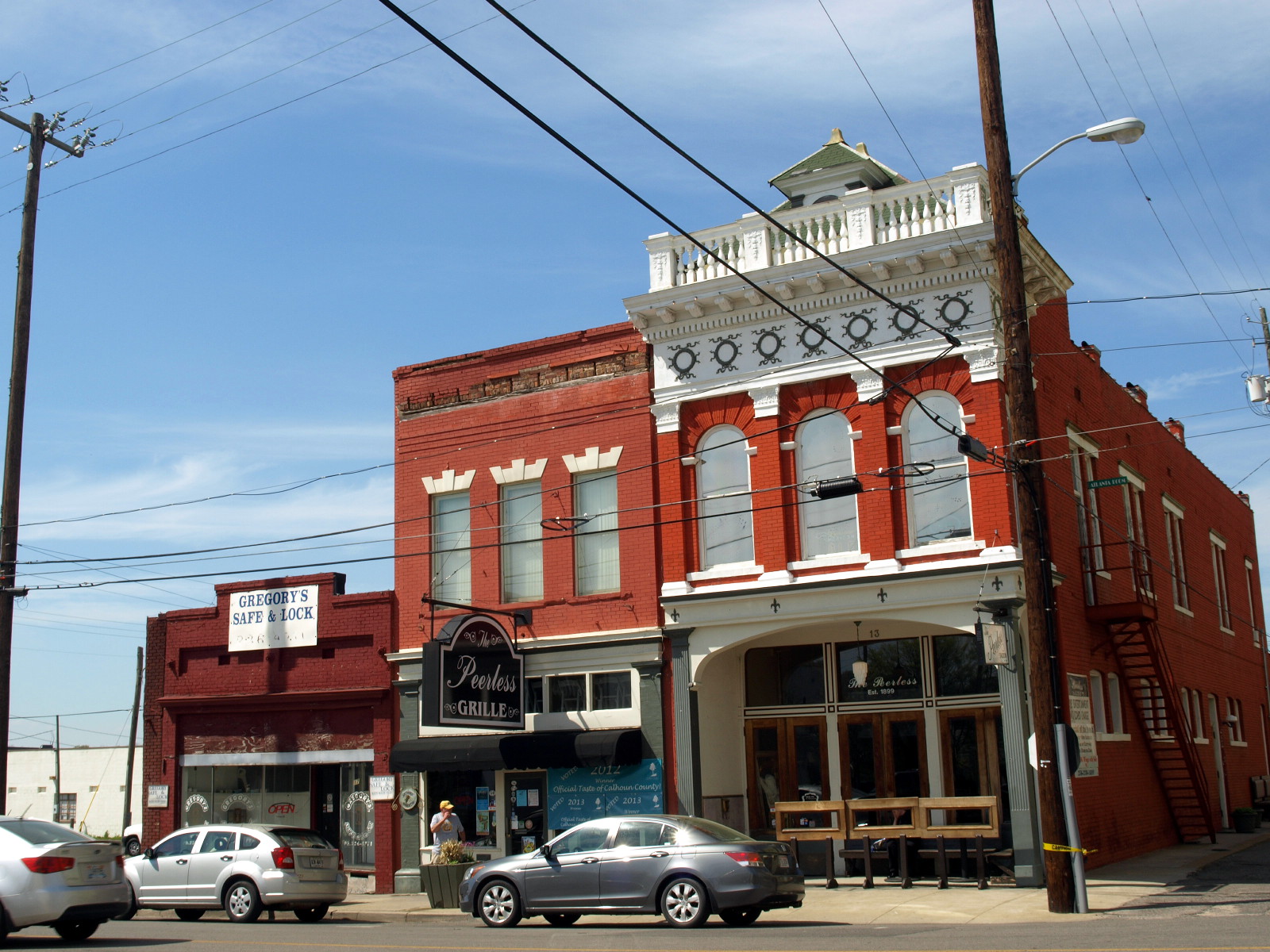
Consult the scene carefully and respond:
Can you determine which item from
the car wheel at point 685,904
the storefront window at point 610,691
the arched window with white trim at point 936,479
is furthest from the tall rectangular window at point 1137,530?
the car wheel at point 685,904

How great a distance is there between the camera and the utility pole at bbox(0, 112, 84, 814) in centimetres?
2192

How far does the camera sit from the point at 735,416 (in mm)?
22203

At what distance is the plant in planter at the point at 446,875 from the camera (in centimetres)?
2019

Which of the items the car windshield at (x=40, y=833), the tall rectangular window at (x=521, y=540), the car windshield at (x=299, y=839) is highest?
the tall rectangular window at (x=521, y=540)

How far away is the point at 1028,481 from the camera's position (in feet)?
53.4

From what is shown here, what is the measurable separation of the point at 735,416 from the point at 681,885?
8.97 metres

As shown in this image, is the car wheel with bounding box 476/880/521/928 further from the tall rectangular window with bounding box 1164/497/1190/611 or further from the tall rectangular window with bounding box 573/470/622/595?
the tall rectangular window with bounding box 1164/497/1190/611

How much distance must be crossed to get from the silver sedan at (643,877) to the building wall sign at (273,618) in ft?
31.2

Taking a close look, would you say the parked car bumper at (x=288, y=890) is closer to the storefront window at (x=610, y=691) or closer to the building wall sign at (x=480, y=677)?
the building wall sign at (x=480, y=677)

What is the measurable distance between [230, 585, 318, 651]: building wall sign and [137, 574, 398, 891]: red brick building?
0.02 metres

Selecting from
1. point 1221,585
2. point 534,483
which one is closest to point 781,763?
point 534,483

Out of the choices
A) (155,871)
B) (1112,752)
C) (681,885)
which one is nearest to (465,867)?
(155,871)

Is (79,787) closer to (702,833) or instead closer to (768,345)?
(768,345)

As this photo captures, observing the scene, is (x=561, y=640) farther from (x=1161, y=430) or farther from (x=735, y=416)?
(x=1161, y=430)
